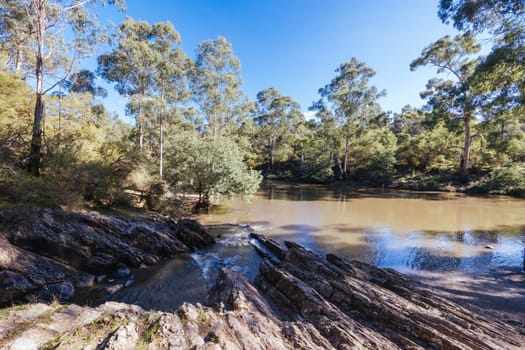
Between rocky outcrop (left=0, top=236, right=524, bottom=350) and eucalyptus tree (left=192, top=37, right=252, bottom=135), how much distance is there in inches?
680

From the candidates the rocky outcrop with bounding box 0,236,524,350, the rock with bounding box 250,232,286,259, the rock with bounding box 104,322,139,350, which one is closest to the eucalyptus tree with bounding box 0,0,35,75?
the rocky outcrop with bounding box 0,236,524,350

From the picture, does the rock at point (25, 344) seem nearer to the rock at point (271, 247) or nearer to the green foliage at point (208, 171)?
the rock at point (271, 247)

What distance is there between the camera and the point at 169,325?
282 cm

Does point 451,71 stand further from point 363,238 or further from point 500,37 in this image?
point 363,238

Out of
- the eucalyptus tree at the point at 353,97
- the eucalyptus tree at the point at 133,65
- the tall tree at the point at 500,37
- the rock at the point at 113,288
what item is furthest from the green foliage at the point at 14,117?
the eucalyptus tree at the point at 353,97

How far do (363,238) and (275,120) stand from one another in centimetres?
3154

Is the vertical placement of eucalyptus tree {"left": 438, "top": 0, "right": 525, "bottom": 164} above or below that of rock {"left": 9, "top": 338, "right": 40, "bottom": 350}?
above

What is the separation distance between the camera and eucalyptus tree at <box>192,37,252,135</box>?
19734 mm

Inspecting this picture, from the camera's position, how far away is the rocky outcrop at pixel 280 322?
2.62 m

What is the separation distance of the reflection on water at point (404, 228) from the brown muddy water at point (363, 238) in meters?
0.03

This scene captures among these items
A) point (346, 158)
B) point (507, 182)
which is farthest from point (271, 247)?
point (346, 158)

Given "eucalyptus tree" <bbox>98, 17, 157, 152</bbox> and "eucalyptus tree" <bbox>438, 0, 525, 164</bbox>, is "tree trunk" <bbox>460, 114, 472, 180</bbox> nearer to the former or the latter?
"eucalyptus tree" <bbox>438, 0, 525, 164</bbox>

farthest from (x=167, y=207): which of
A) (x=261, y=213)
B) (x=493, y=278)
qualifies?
(x=493, y=278)

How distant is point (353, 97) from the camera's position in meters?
28.1
